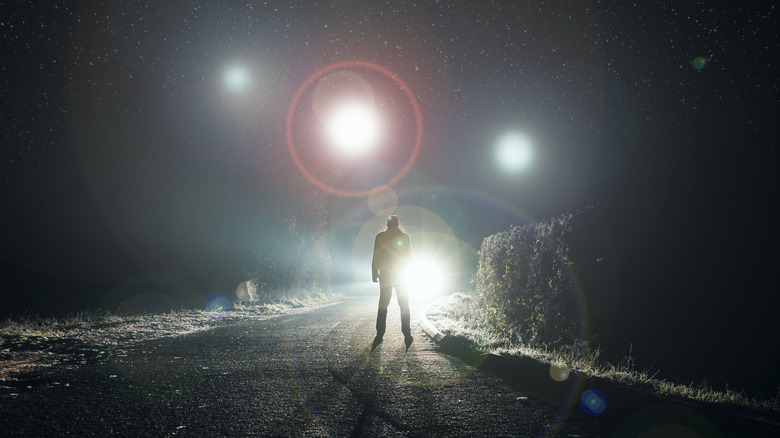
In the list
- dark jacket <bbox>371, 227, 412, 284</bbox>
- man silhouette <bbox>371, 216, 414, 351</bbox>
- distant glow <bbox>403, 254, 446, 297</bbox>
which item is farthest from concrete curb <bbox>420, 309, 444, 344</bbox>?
distant glow <bbox>403, 254, 446, 297</bbox>

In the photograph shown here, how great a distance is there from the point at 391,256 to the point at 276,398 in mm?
3616

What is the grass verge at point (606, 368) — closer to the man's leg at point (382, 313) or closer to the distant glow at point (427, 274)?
the man's leg at point (382, 313)

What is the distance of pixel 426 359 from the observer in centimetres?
558

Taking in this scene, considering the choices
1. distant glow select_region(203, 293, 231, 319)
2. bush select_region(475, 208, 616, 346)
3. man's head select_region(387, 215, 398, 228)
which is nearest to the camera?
bush select_region(475, 208, 616, 346)

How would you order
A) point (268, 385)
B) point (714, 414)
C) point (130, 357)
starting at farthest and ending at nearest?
1. point (130, 357)
2. point (268, 385)
3. point (714, 414)

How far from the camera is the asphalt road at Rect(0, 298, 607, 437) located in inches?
118

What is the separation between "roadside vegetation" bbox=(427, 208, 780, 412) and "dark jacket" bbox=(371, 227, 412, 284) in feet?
4.77

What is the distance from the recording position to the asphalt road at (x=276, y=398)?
299 cm

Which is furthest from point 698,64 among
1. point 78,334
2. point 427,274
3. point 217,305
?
point 427,274

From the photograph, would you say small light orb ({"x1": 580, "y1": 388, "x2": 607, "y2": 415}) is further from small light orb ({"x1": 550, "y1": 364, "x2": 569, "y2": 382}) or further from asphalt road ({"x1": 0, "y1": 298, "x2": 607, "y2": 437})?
small light orb ({"x1": 550, "y1": 364, "x2": 569, "y2": 382})

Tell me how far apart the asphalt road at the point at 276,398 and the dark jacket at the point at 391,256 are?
4.90ft

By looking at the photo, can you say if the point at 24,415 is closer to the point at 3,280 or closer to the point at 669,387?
the point at 669,387

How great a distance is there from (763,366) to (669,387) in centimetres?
80

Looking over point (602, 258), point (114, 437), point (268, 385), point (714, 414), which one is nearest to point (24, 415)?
point (114, 437)
